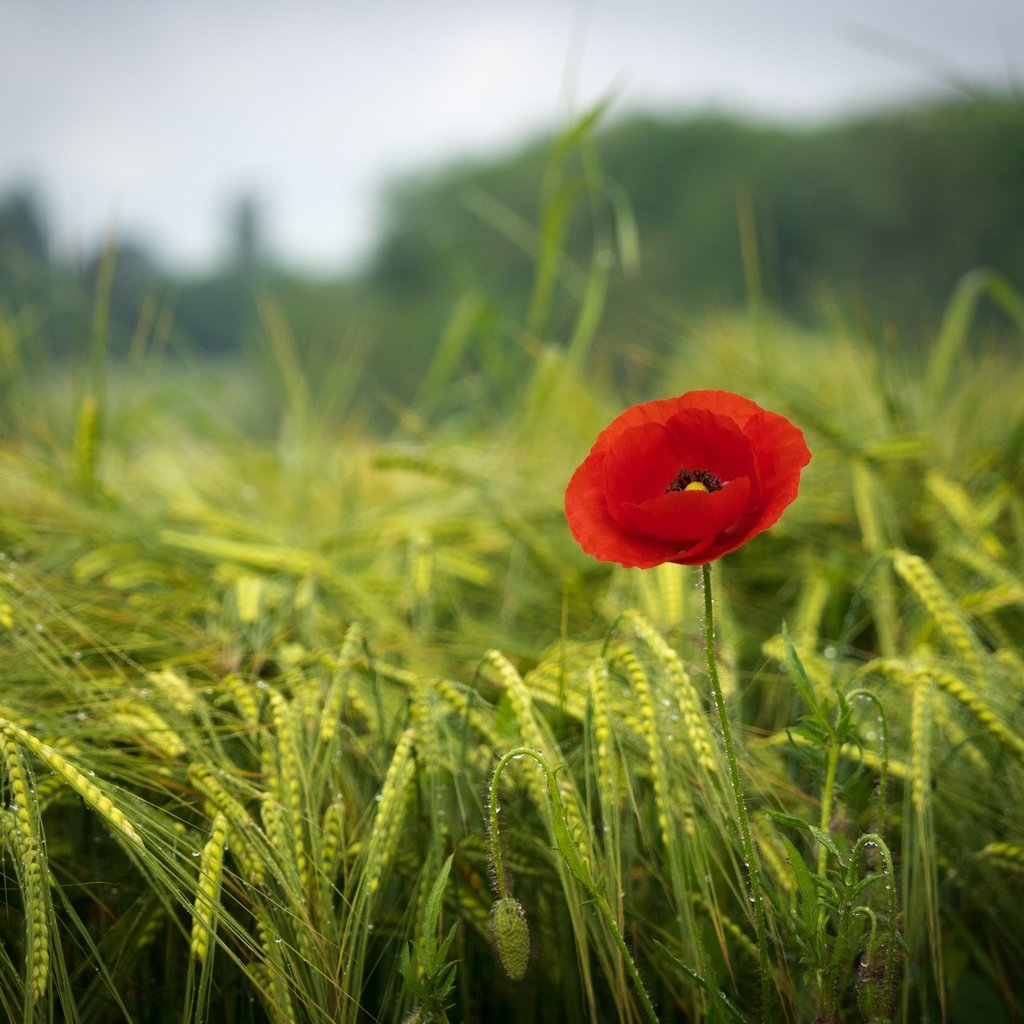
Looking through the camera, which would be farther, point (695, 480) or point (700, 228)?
point (700, 228)

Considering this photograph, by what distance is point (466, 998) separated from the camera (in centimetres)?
43

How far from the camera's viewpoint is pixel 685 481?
35 centimetres

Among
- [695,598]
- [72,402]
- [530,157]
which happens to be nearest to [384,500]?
[72,402]

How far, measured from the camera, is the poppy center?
35 centimetres

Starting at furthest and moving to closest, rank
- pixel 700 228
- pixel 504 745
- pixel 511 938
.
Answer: pixel 700 228, pixel 504 745, pixel 511 938

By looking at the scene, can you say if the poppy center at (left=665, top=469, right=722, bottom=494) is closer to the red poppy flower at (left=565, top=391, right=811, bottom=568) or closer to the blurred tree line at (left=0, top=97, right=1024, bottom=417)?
the red poppy flower at (left=565, top=391, right=811, bottom=568)

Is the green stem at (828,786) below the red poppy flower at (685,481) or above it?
below

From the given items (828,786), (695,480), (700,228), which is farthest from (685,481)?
(700,228)

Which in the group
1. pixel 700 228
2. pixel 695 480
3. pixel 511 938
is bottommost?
pixel 511 938

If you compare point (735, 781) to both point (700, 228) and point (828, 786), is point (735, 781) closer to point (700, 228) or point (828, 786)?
point (828, 786)

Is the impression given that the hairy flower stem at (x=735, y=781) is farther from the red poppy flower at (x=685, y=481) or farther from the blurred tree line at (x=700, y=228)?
the blurred tree line at (x=700, y=228)

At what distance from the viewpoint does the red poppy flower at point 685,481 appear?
31cm

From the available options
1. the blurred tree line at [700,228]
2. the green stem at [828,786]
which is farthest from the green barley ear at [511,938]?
the blurred tree line at [700,228]

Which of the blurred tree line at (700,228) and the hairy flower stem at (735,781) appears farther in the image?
the blurred tree line at (700,228)
